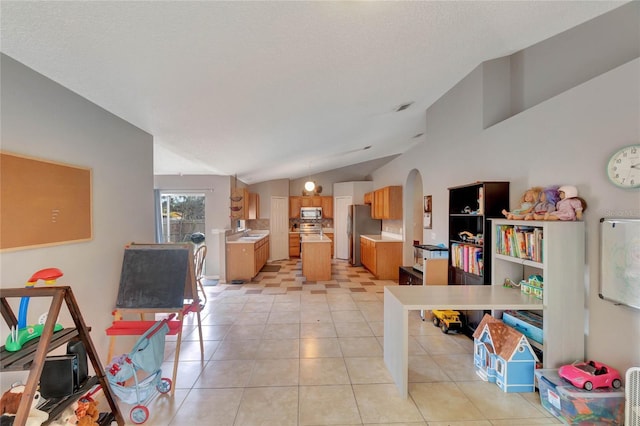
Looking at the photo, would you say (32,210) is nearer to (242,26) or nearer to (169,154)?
(242,26)

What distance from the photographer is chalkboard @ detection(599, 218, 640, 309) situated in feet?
5.94

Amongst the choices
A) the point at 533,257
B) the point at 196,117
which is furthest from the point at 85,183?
the point at 533,257

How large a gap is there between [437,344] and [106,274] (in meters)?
3.57

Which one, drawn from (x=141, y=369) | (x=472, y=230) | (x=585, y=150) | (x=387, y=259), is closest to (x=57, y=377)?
(x=141, y=369)

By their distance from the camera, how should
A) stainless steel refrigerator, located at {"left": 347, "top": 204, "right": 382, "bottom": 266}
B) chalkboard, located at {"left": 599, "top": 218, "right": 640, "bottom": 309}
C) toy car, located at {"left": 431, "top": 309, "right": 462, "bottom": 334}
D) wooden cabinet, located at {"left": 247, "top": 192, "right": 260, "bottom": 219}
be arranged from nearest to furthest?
chalkboard, located at {"left": 599, "top": 218, "right": 640, "bottom": 309} < toy car, located at {"left": 431, "top": 309, "right": 462, "bottom": 334} < wooden cabinet, located at {"left": 247, "top": 192, "right": 260, "bottom": 219} < stainless steel refrigerator, located at {"left": 347, "top": 204, "right": 382, "bottom": 266}

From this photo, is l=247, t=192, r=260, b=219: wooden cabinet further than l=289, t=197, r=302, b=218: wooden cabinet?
No

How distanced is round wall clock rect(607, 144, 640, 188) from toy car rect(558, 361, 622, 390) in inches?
52.2

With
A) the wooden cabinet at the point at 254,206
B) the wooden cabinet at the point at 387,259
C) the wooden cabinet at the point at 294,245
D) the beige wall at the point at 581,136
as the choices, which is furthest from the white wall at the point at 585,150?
the wooden cabinet at the point at 294,245

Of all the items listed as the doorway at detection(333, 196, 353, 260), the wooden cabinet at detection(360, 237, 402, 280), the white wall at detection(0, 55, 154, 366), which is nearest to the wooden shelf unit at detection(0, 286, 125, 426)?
the white wall at detection(0, 55, 154, 366)

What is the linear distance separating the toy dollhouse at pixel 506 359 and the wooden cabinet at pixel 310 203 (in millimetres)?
7140

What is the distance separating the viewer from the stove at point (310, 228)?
953 centimetres

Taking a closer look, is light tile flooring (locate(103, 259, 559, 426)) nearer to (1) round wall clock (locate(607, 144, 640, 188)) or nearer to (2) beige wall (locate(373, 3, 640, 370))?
(2) beige wall (locate(373, 3, 640, 370))

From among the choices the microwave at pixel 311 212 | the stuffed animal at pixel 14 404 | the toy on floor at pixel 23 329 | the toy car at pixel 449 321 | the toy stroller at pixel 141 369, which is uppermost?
the microwave at pixel 311 212

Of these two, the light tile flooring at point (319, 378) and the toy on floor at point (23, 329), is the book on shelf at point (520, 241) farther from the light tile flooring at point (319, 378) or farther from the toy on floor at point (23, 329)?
the toy on floor at point (23, 329)
